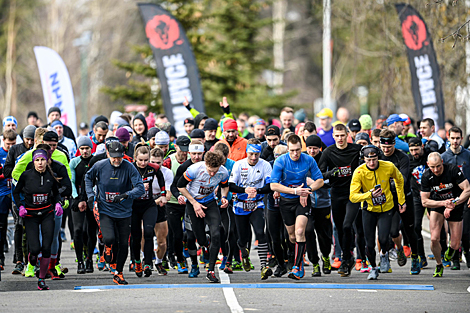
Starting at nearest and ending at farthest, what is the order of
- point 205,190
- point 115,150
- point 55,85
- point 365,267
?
point 115,150 → point 205,190 → point 365,267 → point 55,85

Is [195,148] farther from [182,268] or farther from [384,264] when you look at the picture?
[384,264]

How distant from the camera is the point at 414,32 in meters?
20.4

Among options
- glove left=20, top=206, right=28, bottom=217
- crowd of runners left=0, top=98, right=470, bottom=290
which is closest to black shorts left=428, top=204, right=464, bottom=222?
crowd of runners left=0, top=98, right=470, bottom=290

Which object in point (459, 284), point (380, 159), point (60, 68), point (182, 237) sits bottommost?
point (459, 284)

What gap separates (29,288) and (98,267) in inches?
77.9

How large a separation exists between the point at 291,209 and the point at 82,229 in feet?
10.6

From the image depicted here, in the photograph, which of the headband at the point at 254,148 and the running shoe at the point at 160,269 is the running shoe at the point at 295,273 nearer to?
the headband at the point at 254,148

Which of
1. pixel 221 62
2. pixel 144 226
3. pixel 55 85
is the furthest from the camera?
pixel 221 62

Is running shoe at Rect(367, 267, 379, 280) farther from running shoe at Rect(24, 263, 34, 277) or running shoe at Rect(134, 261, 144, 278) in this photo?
running shoe at Rect(24, 263, 34, 277)

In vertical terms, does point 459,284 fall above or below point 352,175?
below

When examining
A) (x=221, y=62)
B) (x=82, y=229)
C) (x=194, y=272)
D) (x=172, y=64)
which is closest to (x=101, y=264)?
(x=82, y=229)

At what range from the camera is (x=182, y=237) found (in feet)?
42.5

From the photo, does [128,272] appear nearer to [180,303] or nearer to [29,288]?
[29,288]

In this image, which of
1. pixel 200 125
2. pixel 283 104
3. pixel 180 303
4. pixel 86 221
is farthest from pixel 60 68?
pixel 283 104
